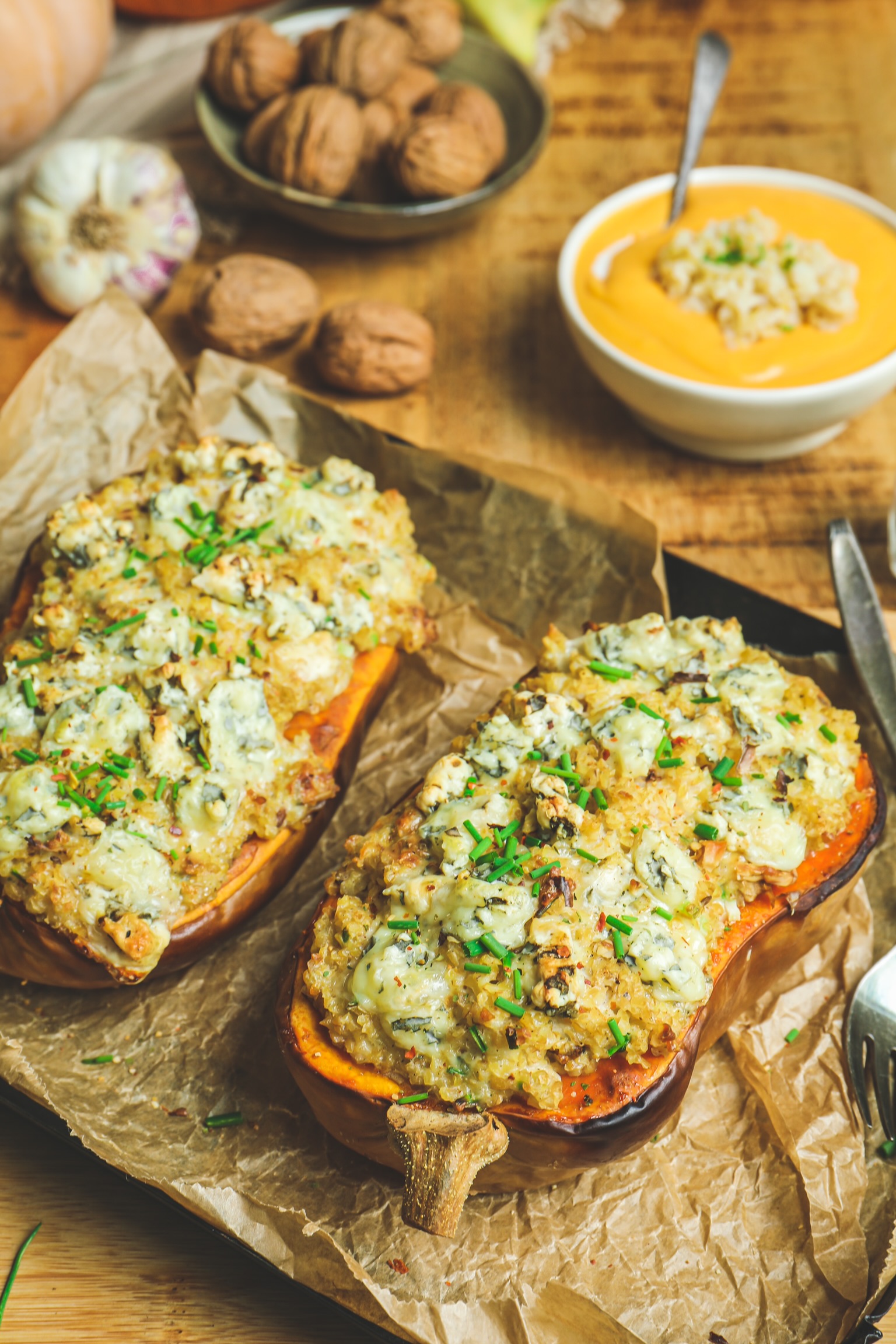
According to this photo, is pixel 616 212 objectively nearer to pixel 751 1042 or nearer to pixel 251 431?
pixel 251 431

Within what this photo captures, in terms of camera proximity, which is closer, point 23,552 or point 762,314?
point 23,552

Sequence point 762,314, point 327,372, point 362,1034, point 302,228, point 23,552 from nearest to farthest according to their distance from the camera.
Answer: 1. point 362,1034
2. point 23,552
3. point 762,314
4. point 327,372
5. point 302,228

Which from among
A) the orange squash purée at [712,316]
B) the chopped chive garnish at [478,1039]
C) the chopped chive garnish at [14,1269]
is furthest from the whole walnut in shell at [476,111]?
the chopped chive garnish at [14,1269]

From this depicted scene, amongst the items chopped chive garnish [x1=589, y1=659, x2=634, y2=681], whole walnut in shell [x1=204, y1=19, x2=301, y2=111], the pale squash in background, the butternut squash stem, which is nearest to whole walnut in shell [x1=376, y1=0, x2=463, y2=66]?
whole walnut in shell [x1=204, y1=19, x2=301, y2=111]

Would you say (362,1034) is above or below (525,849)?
below

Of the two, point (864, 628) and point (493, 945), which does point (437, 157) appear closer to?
point (864, 628)

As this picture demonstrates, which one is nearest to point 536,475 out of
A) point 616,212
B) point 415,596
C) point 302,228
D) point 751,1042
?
point 415,596

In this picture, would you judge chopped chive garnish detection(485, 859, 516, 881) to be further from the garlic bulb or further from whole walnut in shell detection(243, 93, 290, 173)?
whole walnut in shell detection(243, 93, 290, 173)
